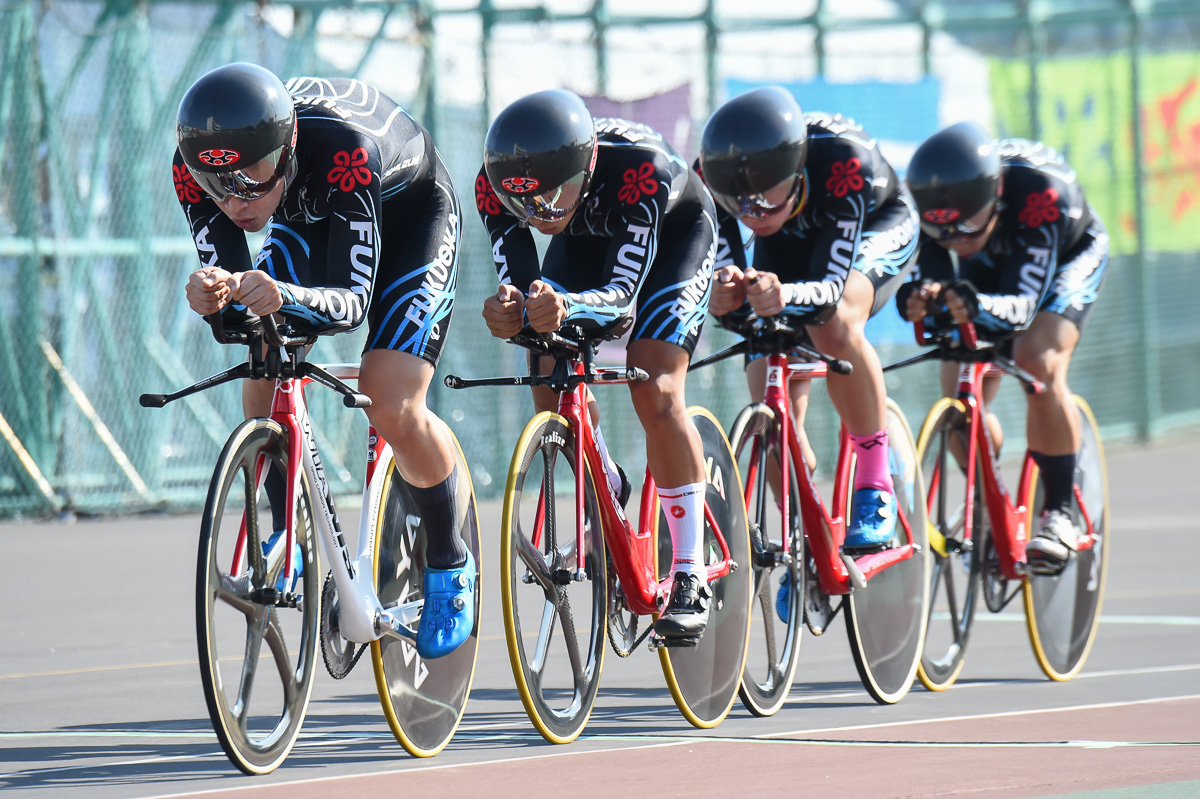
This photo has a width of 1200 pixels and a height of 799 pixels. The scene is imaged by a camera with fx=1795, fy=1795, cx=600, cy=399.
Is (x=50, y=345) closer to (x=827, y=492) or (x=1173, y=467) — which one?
(x=827, y=492)

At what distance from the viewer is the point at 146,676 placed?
7.02m

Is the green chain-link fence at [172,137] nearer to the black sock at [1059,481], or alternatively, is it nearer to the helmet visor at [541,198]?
the black sock at [1059,481]

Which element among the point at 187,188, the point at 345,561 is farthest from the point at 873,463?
the point at 187,188

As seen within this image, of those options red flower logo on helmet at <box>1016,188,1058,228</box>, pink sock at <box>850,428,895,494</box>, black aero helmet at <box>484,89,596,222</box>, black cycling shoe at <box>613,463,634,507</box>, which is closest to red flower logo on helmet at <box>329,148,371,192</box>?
black aero helmet at <box>484,89,596,222</box>

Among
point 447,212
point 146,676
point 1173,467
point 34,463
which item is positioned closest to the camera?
point 447,212

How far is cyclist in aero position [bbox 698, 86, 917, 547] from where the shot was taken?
20.1 feet

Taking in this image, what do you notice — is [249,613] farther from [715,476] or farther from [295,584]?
[715,476]

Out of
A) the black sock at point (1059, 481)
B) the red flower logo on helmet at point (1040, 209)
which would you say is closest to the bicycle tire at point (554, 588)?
the black sock at point (1059, 481)

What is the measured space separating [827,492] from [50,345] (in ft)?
A: 18.5

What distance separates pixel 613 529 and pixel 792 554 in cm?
99

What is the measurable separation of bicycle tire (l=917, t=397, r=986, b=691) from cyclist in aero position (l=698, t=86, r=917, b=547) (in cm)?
54

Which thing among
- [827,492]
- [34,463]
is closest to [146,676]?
[34,463]

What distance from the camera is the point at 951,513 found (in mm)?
7320

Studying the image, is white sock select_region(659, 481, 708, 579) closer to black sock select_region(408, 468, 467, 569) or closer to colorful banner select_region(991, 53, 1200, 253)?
black sock select_region(408, 468, 467, 569)
